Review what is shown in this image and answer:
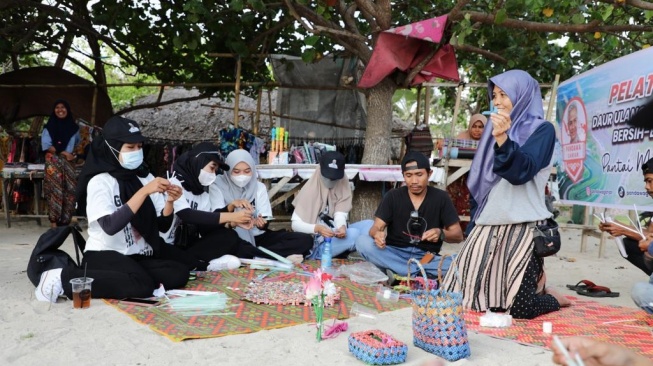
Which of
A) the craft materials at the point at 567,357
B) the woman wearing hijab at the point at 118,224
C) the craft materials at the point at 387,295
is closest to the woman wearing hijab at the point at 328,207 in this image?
the craft materials at the point at 387,295

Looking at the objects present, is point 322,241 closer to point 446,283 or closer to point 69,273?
point 446,283

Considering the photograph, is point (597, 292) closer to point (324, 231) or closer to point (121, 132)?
point (324, 231)

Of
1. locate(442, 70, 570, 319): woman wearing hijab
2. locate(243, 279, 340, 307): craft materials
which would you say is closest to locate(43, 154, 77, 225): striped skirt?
locate(243, 279, 340, 307): craft materials

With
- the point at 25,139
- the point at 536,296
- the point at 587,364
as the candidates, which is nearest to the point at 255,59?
the point at 25,139

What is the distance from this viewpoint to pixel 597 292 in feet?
15.6

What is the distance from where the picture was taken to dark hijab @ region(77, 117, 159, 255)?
4.03 meters

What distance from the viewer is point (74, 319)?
11.6 ft

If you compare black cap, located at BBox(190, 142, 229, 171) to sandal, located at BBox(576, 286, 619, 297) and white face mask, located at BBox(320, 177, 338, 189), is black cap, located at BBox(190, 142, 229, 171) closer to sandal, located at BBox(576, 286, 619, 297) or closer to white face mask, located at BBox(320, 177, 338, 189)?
white face mask, located at BBox(320, 177, 338, 189)

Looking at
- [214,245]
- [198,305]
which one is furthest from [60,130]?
[198,305]

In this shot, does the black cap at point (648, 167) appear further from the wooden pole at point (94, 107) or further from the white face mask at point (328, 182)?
the wooden pole at point (94, 107)

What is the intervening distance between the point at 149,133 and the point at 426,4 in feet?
24.6

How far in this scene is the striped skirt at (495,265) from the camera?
378 cm

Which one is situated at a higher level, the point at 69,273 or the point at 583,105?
the point at 583,105

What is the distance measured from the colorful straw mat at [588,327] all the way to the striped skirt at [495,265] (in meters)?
0.13
